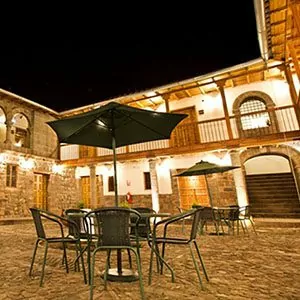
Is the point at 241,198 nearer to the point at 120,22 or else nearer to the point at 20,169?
the point at 120,22

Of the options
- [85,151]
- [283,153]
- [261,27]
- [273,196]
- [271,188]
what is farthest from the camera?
[85,151]

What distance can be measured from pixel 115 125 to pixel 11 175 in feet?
30.0

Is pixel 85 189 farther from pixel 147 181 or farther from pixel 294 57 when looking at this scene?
pixel 294 57

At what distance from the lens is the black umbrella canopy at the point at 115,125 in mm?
2580

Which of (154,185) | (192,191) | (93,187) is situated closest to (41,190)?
(93,187)

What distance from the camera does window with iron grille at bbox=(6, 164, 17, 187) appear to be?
9.93 meters

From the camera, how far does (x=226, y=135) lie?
9688 millimetres

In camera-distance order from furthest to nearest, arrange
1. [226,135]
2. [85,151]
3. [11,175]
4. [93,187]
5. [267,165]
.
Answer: [85,151] → [267,165] → [93,187] → [11,175] → [226,135]

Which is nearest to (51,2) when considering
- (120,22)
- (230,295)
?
(120,22)

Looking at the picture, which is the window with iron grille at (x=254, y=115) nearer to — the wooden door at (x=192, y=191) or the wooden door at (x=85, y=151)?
the wooden door at (x=192, y=191)

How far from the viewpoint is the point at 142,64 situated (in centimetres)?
1140

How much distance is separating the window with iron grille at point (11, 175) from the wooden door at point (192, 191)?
737cm

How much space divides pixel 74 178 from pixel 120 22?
27.0 feet

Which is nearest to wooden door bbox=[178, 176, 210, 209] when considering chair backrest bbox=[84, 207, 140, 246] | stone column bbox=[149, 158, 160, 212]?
stone column bbox=[149, 158, 160, 212]
